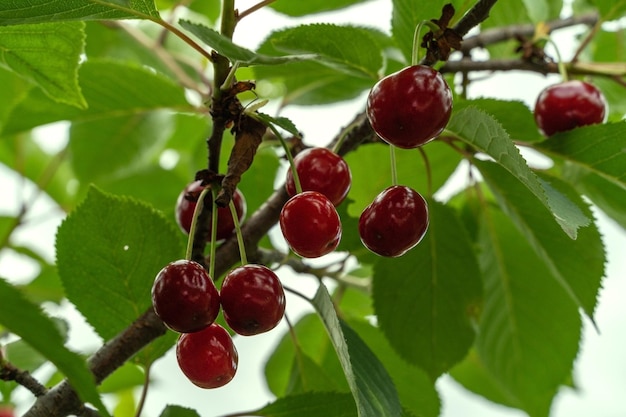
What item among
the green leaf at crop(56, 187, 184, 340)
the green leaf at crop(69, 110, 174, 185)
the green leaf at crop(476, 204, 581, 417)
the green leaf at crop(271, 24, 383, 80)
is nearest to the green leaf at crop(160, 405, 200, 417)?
the green leaf at crop(56, 187, 184, 340)

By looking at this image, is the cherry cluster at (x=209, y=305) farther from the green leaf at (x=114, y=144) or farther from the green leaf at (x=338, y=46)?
the green leaf at (x=114, y=144)

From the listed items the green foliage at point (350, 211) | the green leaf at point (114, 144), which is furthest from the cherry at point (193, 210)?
the green leaf at point (114, 144)

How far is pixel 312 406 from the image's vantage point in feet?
2.70

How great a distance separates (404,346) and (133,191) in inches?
25.5

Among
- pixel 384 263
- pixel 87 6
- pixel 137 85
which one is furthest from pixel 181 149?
pixel 87 6

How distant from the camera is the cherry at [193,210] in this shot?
83 centimetres

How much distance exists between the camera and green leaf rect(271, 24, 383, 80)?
0.80 m

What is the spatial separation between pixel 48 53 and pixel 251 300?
0.35 metres

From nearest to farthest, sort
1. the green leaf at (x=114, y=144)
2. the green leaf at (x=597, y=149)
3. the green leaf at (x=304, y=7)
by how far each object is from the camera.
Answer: the green leaf at (x=597, y=149) < the green leaf at (x=304, y=7) < the green leaf at (x=114, y=144)

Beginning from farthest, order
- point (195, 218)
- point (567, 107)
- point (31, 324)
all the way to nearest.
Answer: point (567, 107), point (195, 218), point (31, 324)

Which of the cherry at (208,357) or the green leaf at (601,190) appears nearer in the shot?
the cherry at (208,357)

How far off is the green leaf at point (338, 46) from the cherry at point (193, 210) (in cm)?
17

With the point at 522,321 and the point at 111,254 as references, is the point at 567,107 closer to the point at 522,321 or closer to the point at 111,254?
the point at 522,321

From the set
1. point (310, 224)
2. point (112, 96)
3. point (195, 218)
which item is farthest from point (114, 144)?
point (310, 224)
